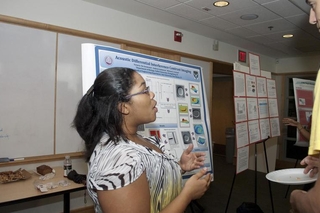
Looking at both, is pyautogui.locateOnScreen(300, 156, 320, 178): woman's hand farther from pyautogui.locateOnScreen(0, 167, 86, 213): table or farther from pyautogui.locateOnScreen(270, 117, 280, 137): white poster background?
pyautogui.locateOnScreen(270, 117, 280, 137): white poster background

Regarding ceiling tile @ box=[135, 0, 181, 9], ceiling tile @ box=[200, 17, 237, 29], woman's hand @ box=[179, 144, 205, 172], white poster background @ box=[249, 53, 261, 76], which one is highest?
ceiling tile @ box=[200, 17, 237, 29]

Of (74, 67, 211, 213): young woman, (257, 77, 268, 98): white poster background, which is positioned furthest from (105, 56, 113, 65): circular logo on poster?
(257, 77, 268, 98): white poster background

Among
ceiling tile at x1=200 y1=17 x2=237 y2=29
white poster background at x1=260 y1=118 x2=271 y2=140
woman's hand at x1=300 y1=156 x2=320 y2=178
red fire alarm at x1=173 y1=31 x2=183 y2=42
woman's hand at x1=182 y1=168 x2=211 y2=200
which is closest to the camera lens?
woman's hand at x1=182 y1=168 x2=211 y2=200

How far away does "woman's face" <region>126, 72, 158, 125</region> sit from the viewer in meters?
1.05

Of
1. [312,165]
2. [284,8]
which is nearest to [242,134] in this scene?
[312,165]

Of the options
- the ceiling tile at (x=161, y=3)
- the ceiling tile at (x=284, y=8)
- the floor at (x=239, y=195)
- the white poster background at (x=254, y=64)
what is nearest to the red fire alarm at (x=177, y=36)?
the ceiling tile at (x=161, y=3)

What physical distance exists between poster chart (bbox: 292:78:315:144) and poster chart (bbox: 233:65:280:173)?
0.30 metres

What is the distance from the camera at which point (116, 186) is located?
82 centimetres

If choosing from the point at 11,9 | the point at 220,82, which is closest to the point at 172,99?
the point at 11,9

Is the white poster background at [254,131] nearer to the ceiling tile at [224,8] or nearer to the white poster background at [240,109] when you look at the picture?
the white poster background at [240,109]

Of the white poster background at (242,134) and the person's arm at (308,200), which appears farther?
the white poster background at (242,134)

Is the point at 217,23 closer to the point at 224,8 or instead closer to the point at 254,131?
the point at 224,8

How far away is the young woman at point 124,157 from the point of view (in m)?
0.83

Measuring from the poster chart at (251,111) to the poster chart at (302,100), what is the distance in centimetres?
30
